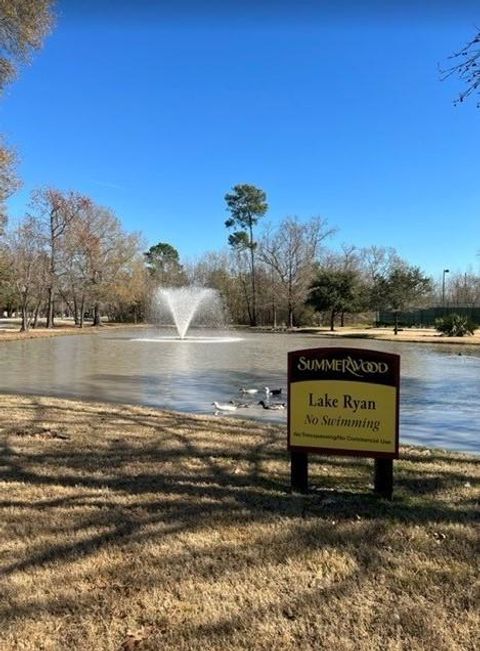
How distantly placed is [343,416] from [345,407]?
0.07 metres

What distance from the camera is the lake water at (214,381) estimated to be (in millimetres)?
9086

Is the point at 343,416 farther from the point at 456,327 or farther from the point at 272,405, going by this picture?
the point at 456,327

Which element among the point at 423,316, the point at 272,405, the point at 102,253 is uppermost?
the point at 102,253

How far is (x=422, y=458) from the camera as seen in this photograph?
589cm

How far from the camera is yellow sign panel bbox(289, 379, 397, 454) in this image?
14.1 ft

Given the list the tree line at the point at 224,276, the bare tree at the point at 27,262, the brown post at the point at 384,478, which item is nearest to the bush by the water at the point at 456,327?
the tree line at the point at 224,276

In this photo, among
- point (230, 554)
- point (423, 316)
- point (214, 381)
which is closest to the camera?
point (230, 554)

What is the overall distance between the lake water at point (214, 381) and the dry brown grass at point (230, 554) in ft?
10.8

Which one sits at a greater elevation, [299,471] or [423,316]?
[423,316]

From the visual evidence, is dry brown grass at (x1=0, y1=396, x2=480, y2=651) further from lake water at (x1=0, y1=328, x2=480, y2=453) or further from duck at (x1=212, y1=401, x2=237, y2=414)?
duck at (x1=212, y1=401, x2=237, y2=414)

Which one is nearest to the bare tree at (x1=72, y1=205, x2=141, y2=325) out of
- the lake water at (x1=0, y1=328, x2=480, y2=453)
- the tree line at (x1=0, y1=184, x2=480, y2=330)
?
the tree line at (x1=0, y1=184, x2=480, y2=330)

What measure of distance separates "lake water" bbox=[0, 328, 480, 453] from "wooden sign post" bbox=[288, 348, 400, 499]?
3.29 metres

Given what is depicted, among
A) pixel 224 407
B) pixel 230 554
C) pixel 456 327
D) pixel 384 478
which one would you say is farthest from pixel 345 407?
pixel 456 327

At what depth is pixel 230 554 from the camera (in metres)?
Answer: 3.35
